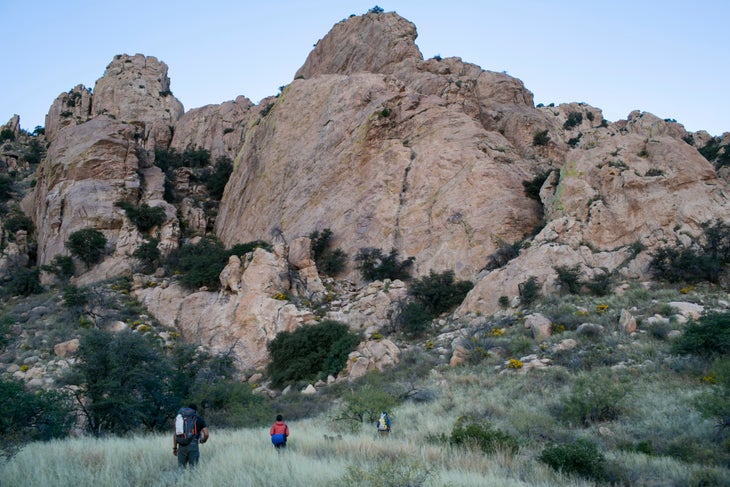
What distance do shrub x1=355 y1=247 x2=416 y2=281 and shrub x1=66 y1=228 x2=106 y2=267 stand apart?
1923cm

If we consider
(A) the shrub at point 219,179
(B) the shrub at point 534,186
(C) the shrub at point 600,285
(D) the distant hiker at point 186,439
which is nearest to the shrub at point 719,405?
(D) the distant hiker at point 186,439

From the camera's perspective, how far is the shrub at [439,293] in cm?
2653

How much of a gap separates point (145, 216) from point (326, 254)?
15.6 meters

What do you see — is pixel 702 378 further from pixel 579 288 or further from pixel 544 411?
pixel 579 288

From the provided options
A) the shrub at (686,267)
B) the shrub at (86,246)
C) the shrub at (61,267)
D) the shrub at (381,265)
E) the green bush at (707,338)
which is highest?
the shrub at (86,246)

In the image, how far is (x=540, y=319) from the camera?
66.9ft

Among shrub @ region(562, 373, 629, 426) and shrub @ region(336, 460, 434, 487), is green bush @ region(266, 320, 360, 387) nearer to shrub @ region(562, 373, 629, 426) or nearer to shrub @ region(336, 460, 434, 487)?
shrub @ region(562, 373, 629, 426)

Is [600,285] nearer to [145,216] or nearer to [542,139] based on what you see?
[542,139]

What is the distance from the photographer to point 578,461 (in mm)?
8258

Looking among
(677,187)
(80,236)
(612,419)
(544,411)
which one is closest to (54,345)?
(80,236)

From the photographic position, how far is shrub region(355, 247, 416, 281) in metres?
30.0

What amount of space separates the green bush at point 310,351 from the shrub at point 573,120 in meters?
44.8

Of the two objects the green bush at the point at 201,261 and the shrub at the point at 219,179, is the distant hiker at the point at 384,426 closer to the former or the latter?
the green bush at the point at 201,261

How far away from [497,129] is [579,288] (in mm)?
22297
